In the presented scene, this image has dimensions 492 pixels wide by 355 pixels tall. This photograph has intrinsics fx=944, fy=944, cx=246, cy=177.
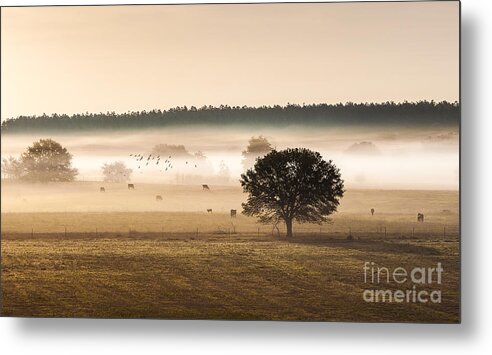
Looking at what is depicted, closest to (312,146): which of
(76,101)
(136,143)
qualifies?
(136,143)

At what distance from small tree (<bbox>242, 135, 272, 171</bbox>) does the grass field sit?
174mm

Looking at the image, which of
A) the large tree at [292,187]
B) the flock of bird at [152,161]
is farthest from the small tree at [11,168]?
the large tree at [292,187]

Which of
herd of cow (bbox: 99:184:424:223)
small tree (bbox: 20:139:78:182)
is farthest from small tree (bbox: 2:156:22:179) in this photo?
herd of cow (bbox: 99:184:424:223)

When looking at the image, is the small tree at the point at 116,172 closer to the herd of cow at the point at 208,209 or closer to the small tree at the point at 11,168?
the herd of cow at the point at 208,209

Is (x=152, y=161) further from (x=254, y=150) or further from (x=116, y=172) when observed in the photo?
(x=254, y=150)

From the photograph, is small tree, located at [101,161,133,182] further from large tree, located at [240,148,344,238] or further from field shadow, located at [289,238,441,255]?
field shadow, located at [289,238,441,255]

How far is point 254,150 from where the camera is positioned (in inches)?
178

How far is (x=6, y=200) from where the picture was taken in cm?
463

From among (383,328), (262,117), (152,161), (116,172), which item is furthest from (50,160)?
(383,328)

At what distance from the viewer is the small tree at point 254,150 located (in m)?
4.51

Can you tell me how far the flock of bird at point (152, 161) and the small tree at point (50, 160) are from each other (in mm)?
315

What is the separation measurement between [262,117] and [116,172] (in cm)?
76

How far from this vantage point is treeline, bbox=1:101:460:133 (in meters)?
4.43

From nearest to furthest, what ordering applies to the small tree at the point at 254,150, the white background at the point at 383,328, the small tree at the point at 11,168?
the white background at the point at 383,328 < the small tree at the point at 254,150 < the small tree at the point at 11,168
